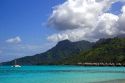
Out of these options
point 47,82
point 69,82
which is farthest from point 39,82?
point 69,82

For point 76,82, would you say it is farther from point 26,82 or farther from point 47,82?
point 26,82

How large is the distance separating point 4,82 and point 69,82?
1482 centimetres

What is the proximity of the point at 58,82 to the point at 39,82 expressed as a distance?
413 centimetres

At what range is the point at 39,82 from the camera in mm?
64062

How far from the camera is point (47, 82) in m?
63.8

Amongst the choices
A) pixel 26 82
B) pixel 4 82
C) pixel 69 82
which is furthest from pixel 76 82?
pixel 4 82

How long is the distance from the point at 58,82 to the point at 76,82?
3.93 meters

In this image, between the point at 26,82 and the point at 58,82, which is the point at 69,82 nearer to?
the point at 58,82

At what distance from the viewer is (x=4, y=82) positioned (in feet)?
219

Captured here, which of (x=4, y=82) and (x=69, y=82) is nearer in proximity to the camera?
(x=69, y=82)

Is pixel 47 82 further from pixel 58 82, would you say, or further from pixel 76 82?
pixel 76 82

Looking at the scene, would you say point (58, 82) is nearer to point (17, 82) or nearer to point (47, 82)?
point (47, 82)

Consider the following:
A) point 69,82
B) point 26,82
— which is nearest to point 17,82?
point 26,82

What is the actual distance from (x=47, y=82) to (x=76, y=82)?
6.37 metres
